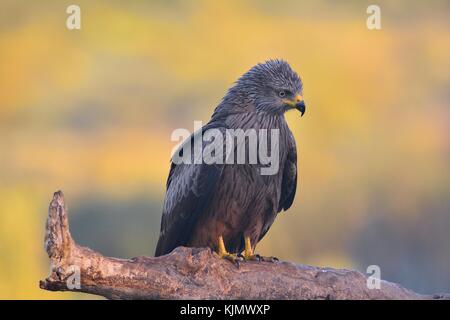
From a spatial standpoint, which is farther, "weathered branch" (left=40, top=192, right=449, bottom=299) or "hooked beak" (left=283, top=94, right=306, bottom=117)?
"hooked beak" (left=283, top=94, right=306, bottom=117)

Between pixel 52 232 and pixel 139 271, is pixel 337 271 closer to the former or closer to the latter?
pixel 139 271

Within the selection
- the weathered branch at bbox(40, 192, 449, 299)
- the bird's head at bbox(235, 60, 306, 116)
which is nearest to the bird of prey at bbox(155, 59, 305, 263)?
the bird's head at bbox(235, 60, 306, 116)

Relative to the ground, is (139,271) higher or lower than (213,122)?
lower

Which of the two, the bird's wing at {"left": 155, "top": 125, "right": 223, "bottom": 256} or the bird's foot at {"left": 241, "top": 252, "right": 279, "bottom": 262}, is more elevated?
the bird's wing at {"left": 155, "top": 125, "right": 223, "bottom": 256}

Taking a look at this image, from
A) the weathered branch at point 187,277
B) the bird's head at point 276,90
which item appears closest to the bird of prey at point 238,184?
the bird's head at point 276,90

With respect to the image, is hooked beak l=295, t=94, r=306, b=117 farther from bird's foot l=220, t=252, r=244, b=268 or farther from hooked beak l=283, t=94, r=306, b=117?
bird's foot l=220, t=252, r=244, b=268

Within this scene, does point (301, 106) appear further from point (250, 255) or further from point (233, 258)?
point (233, 258)

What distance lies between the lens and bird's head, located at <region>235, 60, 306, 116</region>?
30.0 ft

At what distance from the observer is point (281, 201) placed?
9641 millimetres

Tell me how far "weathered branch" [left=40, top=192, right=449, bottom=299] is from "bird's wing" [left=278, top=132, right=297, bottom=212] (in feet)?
4.49

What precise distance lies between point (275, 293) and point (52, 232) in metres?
2.36

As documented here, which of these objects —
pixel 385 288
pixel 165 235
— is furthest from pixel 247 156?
pixel 385 288

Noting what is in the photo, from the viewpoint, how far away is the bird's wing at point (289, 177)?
9250mm

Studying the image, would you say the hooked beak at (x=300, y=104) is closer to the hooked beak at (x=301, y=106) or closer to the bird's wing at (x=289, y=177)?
the hooked beak at (x=301, y=106)
